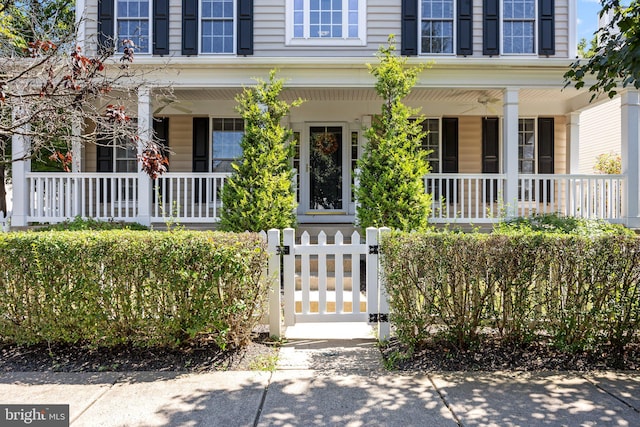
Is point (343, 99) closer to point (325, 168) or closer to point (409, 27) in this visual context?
point (325, 168)

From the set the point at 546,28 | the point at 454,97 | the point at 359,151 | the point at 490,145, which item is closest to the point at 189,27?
the point at 359,151

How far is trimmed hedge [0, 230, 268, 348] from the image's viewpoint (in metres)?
4.00

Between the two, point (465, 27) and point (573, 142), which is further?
point (573, 142)

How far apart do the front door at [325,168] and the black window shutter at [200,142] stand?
2437mm

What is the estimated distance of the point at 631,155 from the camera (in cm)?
831

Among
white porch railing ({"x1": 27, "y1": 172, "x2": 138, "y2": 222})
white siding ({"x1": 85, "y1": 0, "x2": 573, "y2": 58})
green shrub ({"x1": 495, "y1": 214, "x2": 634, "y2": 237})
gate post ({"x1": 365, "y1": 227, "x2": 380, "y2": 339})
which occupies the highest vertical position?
white siding ({"x1": 85, "y1": 0, "x2": 573, "y2": 58})

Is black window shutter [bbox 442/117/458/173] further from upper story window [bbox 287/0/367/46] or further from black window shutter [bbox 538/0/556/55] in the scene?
upper story window [bbox 287/0/367/46]

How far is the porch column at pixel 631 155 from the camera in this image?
821 centimetres

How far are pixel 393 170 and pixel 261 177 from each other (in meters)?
2.13

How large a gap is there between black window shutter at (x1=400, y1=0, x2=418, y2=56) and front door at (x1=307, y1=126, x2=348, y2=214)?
2255 millimetres

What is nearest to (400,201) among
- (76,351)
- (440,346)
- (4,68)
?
(440,346)

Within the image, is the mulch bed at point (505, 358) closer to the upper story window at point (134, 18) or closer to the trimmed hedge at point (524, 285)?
the trimmed hedge at point (524, 285)

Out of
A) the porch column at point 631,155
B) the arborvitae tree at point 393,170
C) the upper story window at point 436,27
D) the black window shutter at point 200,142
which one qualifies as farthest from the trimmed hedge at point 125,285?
the upper story window at point 436,27

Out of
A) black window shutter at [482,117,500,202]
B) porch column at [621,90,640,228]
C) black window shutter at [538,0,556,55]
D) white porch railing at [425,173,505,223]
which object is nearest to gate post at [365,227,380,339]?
white porch railing at [425,173,505,223]
